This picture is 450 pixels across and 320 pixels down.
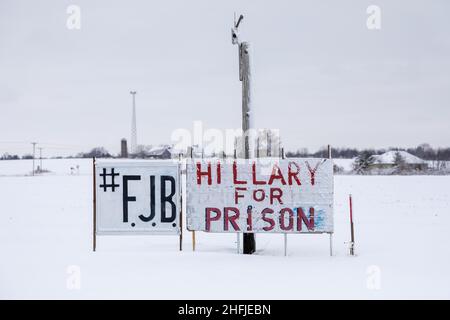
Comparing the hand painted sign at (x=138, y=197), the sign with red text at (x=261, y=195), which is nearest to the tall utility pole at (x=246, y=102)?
the sign with red text at (x=261, y=195)

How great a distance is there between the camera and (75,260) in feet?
26.3

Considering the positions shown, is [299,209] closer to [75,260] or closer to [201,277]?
[201,277]

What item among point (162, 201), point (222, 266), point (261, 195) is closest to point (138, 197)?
point (162, 201)

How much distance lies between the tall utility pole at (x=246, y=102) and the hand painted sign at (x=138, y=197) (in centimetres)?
143

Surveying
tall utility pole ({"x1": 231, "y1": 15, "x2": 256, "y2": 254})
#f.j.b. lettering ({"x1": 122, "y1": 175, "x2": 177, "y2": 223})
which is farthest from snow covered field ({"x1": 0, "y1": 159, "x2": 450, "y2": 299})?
#f.j.b. lettering ({"x1": 122, "y1": 175, "x2": 177, "y2": 223})

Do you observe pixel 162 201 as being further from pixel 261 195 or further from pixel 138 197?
pixel 261 195

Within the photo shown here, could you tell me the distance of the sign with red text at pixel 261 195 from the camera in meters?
8.33

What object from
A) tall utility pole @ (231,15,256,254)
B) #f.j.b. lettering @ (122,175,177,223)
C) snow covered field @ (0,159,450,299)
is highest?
tall utility pole @ (231,15,256,254)

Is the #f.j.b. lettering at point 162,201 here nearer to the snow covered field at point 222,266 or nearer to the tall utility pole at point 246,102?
the snow covered field at point 222,266

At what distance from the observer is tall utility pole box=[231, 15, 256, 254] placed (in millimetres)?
8555

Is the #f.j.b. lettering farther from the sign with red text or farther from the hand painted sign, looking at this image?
the sign with red text

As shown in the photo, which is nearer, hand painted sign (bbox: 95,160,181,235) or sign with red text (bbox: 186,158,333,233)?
sign with red text (bbox: 186,158,333,233)

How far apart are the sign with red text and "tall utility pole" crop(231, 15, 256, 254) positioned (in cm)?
33
